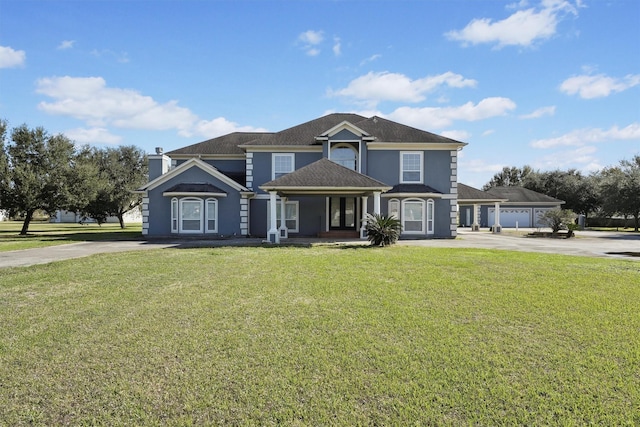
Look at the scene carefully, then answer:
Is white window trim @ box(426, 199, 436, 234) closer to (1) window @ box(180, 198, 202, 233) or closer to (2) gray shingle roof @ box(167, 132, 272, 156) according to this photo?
(2) gray shingle roof @ box(167, 132, 272, 156)

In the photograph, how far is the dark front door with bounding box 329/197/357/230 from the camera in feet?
81.0

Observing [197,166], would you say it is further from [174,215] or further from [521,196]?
[521,196]

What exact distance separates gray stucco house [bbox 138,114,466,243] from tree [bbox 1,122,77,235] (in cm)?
820

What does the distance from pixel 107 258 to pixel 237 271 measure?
19.2 feet

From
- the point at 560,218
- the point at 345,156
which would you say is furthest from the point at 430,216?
→ the point at 560,218

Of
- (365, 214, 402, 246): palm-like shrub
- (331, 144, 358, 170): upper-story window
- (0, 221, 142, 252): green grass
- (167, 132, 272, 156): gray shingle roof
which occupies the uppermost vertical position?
(167, 132, 272, 156): gray shingle roof

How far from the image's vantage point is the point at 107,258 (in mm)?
13031

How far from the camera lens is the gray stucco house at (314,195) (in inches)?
921

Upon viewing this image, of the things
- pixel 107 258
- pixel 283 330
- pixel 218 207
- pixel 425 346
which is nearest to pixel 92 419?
pixel 283 330

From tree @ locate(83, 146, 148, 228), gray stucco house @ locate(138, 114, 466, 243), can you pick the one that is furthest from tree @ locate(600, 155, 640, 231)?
tree @ locate(83, 146, 148, 228)

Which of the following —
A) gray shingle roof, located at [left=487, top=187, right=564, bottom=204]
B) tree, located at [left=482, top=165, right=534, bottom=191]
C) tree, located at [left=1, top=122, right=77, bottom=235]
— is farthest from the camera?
tree, located at [left=482, top=165, right=534, bottom=191]

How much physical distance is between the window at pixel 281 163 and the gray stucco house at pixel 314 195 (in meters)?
0.06

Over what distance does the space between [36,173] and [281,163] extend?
1814 cm

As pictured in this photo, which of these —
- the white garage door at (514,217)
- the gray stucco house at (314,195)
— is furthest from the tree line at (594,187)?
the gray stucco house at (314,195)
